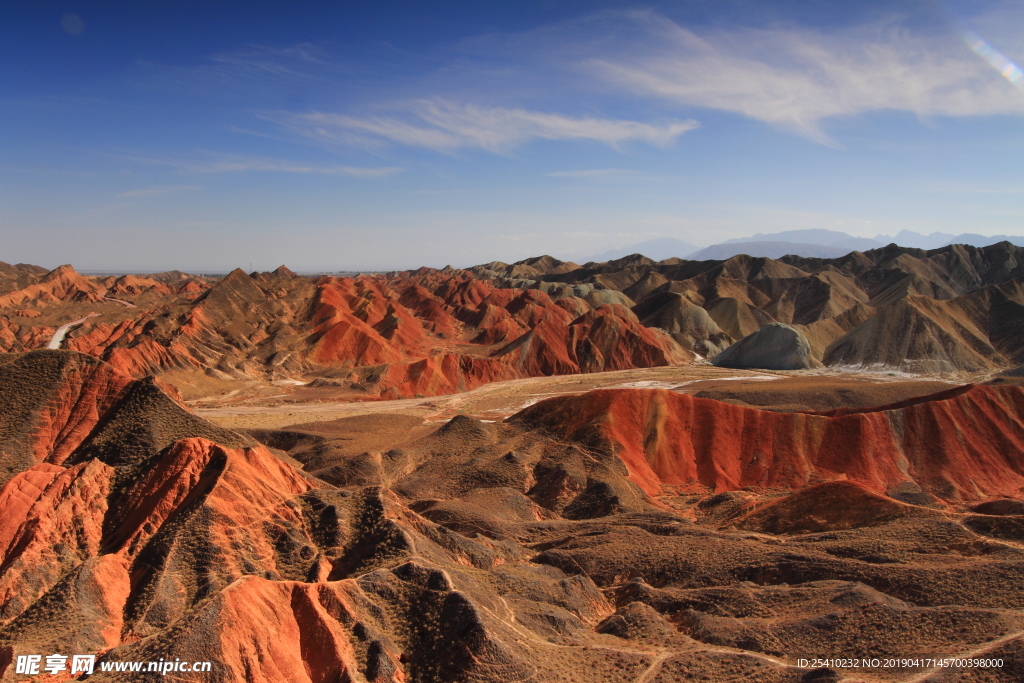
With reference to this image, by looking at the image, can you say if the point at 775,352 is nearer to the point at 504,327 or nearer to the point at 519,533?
the point at 504,327

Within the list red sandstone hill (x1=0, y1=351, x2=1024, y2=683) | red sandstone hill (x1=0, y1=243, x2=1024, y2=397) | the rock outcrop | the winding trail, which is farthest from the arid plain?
the winding trail

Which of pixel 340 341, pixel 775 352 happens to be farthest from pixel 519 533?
pixel 775 352

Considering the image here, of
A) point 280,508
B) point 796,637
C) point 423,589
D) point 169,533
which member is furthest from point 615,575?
point 169,533

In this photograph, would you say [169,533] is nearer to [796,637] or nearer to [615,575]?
[615,575]

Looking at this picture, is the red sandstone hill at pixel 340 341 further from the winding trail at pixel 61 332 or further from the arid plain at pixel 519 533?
the arid plain at pixel 519 533

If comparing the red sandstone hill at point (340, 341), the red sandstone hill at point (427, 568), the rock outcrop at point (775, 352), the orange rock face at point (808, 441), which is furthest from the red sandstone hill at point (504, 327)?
the red sandstone hill at point (427, 568)

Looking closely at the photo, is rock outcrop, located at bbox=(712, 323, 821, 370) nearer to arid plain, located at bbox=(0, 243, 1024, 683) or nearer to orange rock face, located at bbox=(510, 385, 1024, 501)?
arid plain, located at bbox=(0, 243, 1024, 683)
